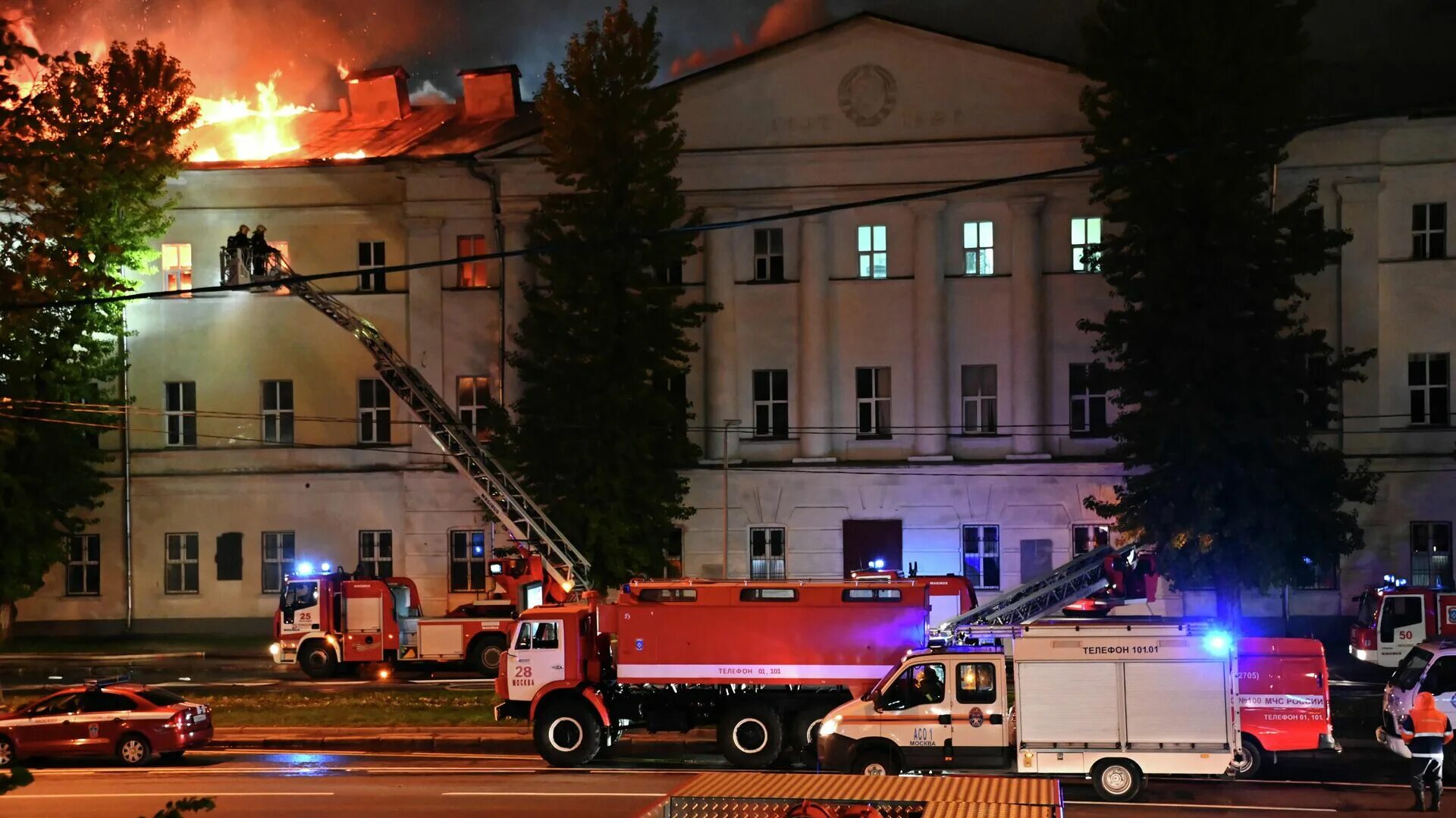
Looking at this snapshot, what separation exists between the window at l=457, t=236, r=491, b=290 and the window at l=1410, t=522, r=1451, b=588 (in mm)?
27586

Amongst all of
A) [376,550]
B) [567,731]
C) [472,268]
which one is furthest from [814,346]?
[567,731]

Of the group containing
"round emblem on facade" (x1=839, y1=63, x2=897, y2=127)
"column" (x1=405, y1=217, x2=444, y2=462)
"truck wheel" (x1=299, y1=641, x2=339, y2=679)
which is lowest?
"truck wheel" (x1=299, y1=641, x2=339, y2=679)

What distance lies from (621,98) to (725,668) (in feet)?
65.1

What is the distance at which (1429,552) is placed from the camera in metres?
39.5

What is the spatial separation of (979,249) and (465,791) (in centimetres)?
2657

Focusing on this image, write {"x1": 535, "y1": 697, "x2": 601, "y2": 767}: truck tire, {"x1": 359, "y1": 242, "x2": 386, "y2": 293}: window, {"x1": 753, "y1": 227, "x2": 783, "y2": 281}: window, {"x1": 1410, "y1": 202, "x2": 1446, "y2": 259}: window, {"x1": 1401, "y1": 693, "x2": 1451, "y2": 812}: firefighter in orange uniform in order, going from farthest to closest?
{"x1": 359, "y1": 242, "x2": 386, "y2": 293}: window, {"x1": 753, "y1": 227, "x2": 783, "y2": 281}: window, {"x1": 1410, "y1": 202, "x2": 1446, "y2": 259}: window, {"x1": 535, "y1": 697, "x2": 601, "y2": 767}: truck tire, {"x1": 1401, "y1": 693, "x2": 1451, "y2": 812}: firefighter in orange uniform

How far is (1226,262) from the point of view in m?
33.1

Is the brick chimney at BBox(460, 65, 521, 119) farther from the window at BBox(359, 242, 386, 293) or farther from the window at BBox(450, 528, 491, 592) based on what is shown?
the window at BBox(450, 528, 491, 592)

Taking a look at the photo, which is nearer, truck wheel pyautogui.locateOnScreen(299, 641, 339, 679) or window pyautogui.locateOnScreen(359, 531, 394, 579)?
truck wheel pyautogui.locateOnScreen(299, 641, 339, 679)

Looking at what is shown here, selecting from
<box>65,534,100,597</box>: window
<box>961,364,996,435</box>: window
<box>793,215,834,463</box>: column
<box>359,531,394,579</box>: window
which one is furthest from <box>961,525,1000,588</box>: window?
<box>65,534,100,597</box>: window

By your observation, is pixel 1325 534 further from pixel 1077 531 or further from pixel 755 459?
pixel 755 459

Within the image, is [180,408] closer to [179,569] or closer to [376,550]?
[179,569]

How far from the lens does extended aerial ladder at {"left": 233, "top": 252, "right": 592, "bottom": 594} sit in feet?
116

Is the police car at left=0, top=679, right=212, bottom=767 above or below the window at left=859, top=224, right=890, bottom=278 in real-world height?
below
